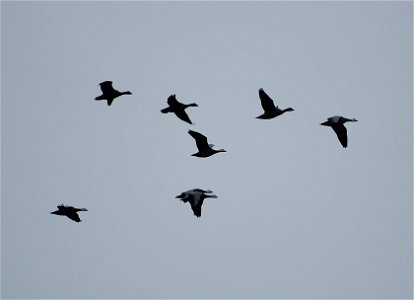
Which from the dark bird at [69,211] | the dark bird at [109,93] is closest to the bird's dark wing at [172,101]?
the dark bird at [109,93]

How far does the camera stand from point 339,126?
5003 cm

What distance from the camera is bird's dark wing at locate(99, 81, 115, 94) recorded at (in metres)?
49.0

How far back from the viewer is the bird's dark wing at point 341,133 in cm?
5012

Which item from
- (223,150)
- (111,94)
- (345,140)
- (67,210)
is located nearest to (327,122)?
(345,140)

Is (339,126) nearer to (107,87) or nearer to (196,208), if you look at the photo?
(196,208)

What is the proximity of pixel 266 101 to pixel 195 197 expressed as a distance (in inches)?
247

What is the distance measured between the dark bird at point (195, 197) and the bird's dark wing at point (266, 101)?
546 centimetres

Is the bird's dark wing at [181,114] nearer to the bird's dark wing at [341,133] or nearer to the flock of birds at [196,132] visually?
the flock of birds at [196,132]

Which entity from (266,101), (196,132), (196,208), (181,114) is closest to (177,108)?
(181,114)

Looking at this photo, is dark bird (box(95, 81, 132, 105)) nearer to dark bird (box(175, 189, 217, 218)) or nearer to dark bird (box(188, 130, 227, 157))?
dark bird (box(188, 130, 227, 157))

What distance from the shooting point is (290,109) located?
1909 inches

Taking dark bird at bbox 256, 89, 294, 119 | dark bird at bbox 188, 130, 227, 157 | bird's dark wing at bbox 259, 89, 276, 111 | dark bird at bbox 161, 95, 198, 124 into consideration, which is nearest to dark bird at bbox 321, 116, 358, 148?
dark bird at bbox 256, 89, 294, 119

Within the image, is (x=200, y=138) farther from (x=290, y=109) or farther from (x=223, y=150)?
(x=290, y=109)

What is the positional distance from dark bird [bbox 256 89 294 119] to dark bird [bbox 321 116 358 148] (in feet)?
8.55
